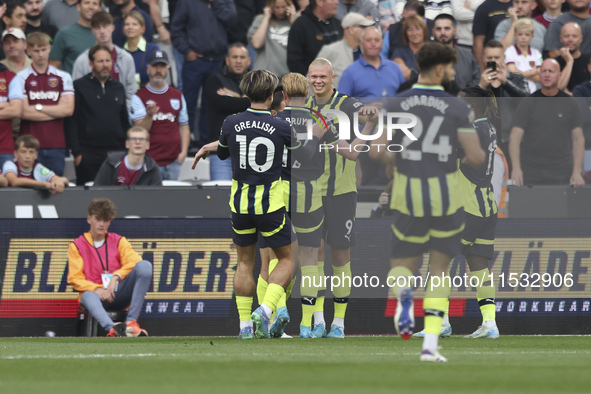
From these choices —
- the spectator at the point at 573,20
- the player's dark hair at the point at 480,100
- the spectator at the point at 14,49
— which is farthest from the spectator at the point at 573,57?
the spectator at the point at 14,49

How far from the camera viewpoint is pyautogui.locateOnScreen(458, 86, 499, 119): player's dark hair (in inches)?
399

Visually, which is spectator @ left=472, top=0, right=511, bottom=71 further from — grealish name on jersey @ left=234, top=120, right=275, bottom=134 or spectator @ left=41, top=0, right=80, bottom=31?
grealish name on jersey @ left=234, top=120, right=275, bottom=134

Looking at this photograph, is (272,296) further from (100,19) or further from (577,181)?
(100,19)

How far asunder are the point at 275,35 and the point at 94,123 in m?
2.93

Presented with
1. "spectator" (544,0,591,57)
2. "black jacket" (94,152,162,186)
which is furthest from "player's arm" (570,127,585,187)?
"black jacket" (94,152,162,186)

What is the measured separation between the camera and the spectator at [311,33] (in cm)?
1431

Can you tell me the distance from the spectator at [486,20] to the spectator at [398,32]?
0.94m

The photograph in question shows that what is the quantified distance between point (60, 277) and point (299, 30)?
4765mm

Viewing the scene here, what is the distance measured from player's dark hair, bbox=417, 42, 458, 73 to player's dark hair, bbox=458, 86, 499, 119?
2.46m

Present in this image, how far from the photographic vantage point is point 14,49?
1369 cm

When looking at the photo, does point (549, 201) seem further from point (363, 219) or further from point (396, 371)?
point (396, 371)

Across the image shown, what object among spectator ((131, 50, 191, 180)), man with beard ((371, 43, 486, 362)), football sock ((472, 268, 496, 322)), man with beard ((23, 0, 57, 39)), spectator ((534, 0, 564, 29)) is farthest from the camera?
spectator ((534, 0, 564, 29))

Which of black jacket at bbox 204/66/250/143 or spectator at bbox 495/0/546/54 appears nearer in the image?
black jacket at bbox 204/66/250/143

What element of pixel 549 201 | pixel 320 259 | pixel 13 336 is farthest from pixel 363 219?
pixel 13 336
